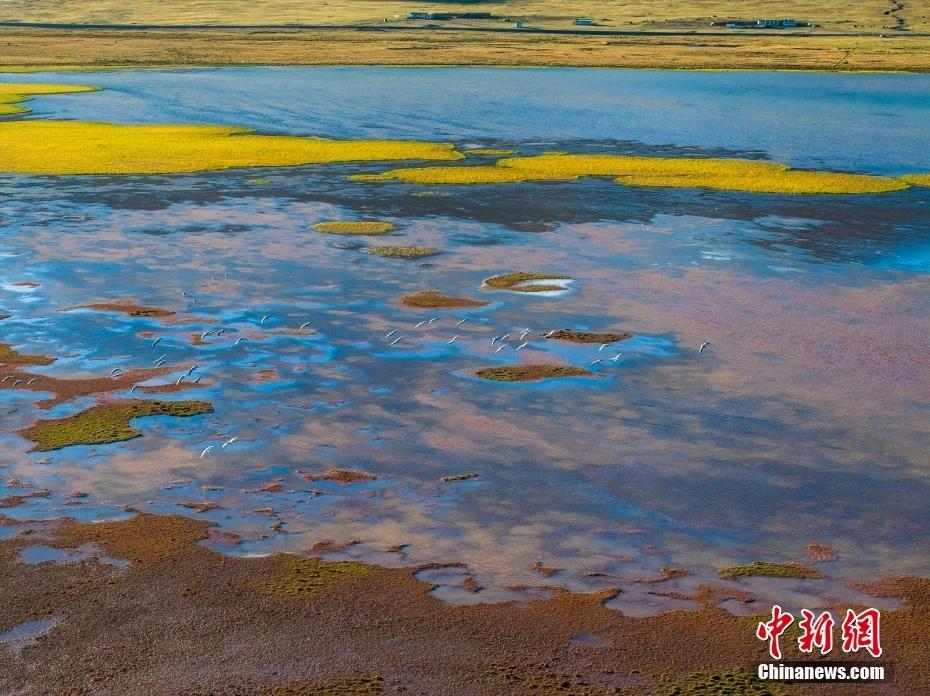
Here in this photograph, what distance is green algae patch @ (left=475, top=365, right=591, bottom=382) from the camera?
52.4 feet

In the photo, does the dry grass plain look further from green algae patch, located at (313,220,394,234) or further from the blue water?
green algae patch, located at (313,220,394,234)

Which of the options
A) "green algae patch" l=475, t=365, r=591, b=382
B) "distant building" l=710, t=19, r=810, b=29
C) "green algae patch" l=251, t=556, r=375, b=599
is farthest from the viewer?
"distant building" l=710, t=19, r=810, b=29

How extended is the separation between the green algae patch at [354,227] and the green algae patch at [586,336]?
27.6 ft

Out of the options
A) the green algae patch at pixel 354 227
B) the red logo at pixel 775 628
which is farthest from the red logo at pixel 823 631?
the green algae patch at pixel 354 227

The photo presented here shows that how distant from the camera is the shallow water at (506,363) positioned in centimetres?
1155

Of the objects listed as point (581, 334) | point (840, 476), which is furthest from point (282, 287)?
point (840, 476)

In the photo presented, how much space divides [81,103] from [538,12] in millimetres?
103117

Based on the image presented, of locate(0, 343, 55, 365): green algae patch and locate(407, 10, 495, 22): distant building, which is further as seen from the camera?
locate(407, 10, 495, 22): distant building

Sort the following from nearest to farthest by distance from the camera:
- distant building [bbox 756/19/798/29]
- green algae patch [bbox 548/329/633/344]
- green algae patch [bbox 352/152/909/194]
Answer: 1. green algae patch [bbox 548/329/633/344]
2. green algae patch [bbox 352/152/909/194]
3. distant building [bbox 756/19/798/29]

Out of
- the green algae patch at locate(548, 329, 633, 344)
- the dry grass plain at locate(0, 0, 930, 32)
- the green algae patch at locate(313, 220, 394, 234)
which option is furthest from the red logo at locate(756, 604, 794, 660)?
the dry grass plain at locate(0, 0, 930, 32)

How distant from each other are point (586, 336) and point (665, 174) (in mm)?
16983

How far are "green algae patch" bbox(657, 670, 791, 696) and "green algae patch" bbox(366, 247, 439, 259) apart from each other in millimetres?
15020

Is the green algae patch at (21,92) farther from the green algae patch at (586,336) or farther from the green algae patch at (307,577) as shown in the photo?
the green algae patch at (307,577)

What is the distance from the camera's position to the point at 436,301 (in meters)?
19.9
